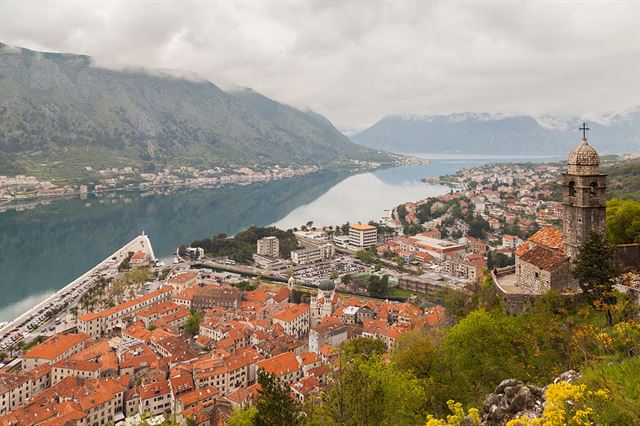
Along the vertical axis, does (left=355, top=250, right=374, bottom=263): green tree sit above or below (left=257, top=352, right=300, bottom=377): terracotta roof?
below

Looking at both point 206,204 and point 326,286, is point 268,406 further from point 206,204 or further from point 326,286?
point 206,204

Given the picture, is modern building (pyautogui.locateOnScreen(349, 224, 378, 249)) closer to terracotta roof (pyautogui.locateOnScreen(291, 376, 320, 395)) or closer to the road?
the road

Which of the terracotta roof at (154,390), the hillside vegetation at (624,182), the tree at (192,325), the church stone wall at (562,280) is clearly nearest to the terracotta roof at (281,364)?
the terracotta roof at (154,390)

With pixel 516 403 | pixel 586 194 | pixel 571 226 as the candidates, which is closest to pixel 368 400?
pixel 516 403

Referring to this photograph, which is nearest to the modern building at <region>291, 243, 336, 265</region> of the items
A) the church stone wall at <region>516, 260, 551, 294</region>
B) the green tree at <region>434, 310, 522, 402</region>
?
the church stone wall at <region>516, 260, 551, 294</region>

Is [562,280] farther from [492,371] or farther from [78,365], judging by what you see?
[78,365]

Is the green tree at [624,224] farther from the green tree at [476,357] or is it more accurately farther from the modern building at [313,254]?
the modern building at [313,254]

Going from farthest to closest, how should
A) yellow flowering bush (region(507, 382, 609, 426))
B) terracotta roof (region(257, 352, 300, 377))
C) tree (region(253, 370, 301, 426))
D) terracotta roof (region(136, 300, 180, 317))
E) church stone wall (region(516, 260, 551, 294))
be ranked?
terracotta roof (region(136, 300, 180, 317)) → terracotta roof (region(257, 352, 300, 377)) → church stone wall (region(516, 260, 551, 294)) → tree (region(253, 370, 301, 426)) → yellow flowering bush (region(507, 382, 609, 426))
